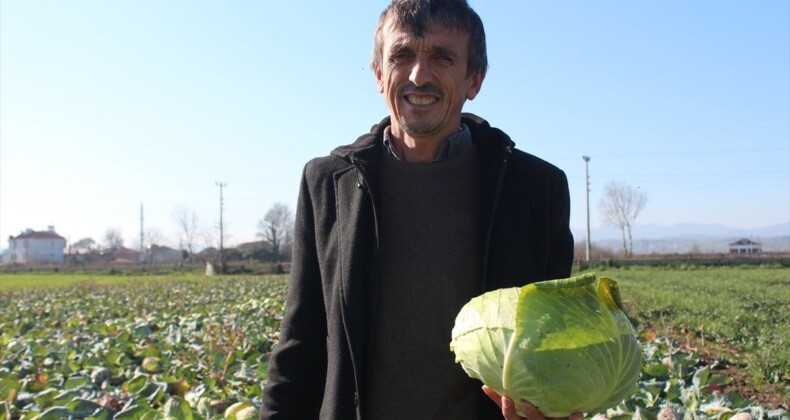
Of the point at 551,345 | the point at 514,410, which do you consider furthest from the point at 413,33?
the point at 514,410

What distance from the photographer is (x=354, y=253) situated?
7.69 feet

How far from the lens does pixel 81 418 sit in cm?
405

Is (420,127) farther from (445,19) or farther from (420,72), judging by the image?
(445,19)

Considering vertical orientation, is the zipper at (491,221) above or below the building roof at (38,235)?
below

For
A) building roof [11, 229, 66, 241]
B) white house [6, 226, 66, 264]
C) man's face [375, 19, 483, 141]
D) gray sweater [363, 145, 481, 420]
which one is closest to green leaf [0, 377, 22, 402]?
gray sweater [363, 145, 481, 420]

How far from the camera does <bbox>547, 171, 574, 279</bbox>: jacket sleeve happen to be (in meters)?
2.32

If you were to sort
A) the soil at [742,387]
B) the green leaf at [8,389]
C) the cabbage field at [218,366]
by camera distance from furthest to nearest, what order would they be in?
1. the soil at [742,387]
2. the green leaf at [8,389]
3. the cabbage field at [218,366]

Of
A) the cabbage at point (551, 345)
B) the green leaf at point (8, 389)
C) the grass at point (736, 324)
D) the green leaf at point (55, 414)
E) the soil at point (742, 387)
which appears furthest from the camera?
the grass at point (736, 324)

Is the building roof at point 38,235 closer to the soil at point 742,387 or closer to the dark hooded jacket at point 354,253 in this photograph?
the soil at point 742,387

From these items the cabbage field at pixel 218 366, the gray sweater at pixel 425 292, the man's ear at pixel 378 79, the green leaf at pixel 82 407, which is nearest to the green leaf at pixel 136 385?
the cabbage field at pixel 218 366

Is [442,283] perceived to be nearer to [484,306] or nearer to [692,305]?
[484,306]

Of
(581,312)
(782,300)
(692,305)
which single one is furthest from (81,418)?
(782,300)

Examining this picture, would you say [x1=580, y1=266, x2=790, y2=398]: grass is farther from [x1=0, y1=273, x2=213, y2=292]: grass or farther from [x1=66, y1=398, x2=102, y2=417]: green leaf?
[x1=0, y1=273, x2=213, y2=292]: grass

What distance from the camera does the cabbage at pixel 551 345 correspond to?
1.82 metres
